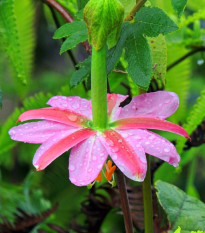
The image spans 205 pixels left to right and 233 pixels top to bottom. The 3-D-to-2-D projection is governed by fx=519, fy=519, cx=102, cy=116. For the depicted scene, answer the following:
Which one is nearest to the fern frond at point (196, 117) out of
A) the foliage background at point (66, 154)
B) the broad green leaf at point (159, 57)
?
the foliage background at point (66, 154)

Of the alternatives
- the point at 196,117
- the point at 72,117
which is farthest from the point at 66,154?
the point at 72,117

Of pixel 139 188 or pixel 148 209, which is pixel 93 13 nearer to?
pixel 148 209

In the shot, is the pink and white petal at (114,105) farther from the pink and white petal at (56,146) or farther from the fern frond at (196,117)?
the fern frond at (196,117)

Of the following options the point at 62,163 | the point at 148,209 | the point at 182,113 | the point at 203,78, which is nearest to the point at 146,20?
the point at 148,209

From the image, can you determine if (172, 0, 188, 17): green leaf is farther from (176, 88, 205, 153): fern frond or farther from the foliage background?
(176, 88, 205, 153): fern frond

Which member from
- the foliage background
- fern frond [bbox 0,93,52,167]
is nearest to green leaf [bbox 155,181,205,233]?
the foliage background

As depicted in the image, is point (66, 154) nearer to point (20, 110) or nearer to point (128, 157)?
point (20, 110)

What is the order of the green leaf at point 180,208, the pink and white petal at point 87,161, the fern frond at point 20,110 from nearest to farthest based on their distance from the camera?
the pink and white petal at point 87,161 < the green leaf at point 180,208 < the fern frond at point 20,110

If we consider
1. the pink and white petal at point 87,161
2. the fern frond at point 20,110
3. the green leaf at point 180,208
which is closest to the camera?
the pink and white petal at point 87,161
